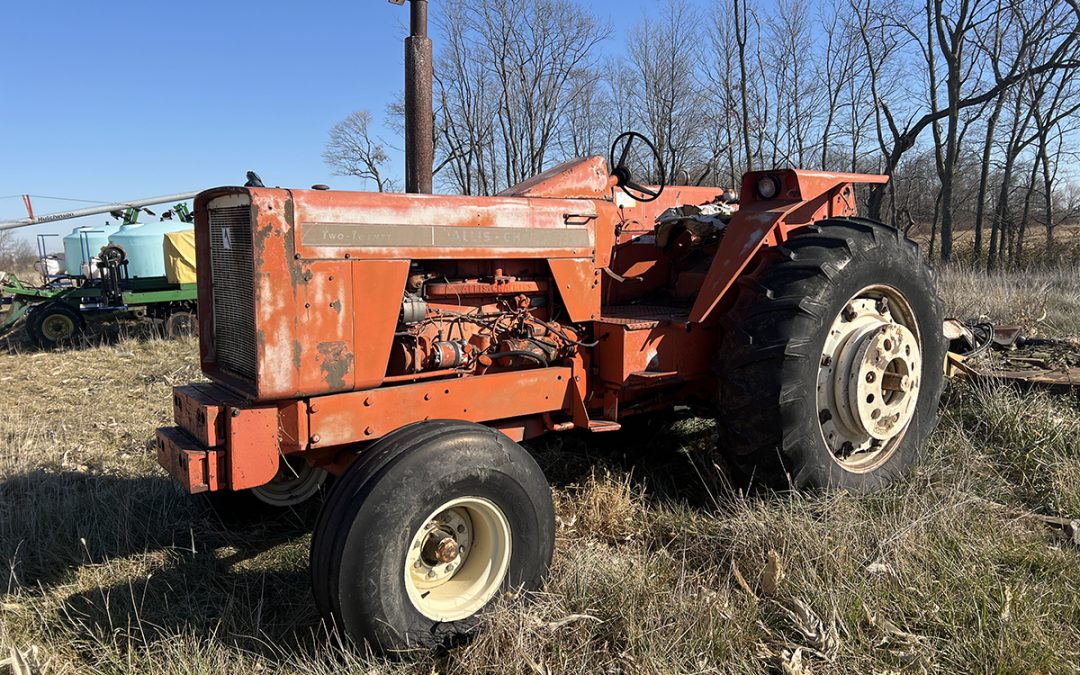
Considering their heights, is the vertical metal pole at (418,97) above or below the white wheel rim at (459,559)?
above

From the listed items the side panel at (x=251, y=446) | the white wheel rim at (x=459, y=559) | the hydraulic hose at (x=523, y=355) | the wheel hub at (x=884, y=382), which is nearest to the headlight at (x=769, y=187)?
the wheel hub at (x=884, y=382)

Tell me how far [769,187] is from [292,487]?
3.08 meters

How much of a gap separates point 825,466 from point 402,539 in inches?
84.3

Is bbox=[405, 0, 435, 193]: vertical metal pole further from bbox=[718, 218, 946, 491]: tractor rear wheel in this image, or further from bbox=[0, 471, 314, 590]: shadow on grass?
bbox=[718, 218, 946, 491]: tractor rear wheel

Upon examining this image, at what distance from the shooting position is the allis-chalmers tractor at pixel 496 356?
257cm

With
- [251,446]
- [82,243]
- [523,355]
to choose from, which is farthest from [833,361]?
Result: [82,243]

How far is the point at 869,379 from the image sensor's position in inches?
142

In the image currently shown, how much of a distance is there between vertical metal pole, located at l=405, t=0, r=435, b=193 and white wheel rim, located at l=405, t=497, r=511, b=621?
5353 millimetres

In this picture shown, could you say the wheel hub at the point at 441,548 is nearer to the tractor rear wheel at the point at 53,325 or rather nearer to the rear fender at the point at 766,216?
the rear fender at the point at 766,216

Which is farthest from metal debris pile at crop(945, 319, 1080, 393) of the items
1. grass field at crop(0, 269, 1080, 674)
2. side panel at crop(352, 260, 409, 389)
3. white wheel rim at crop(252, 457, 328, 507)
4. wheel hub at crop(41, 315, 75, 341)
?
wheel hub at crop(41, 315, 75, 341)

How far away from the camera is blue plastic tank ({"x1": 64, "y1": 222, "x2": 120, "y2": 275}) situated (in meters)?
14.1

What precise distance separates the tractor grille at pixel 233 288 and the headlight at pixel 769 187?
8.82 feet

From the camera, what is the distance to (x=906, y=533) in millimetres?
2992

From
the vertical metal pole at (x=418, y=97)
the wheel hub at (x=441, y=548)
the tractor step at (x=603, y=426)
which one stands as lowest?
the wheel hub at (x=441, y=548)
